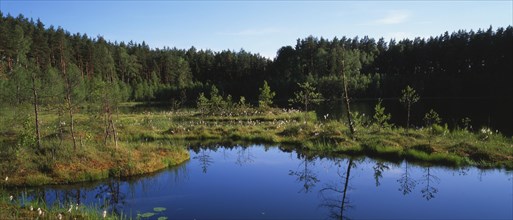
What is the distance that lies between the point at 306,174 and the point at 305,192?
379 cm

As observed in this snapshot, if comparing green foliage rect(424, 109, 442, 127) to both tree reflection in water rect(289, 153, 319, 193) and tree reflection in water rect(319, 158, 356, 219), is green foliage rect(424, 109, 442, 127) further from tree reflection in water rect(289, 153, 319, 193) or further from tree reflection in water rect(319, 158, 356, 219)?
tree reflection in water rect(319, 158, 356, 219)

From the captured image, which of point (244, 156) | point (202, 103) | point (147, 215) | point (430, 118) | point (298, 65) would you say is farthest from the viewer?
point (298, 65)

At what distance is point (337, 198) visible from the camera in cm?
1680

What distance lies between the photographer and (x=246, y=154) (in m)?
28.5

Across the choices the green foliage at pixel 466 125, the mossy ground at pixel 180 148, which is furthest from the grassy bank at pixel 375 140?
the green foliage at pixel 466 125

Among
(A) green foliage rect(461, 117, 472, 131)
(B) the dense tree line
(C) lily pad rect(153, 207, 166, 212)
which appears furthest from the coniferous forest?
(B) the dense tree line

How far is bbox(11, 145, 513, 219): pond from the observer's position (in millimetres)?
14828

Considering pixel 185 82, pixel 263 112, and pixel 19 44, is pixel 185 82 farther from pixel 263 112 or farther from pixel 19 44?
pixel 263 112

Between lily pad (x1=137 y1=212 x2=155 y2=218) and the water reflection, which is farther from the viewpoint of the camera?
the water reflection

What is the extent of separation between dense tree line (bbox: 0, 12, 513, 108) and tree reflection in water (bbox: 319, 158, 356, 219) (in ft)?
215

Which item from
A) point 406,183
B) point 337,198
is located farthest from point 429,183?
point 337,198

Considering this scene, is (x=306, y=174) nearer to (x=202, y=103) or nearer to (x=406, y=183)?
(x=406, y=183)

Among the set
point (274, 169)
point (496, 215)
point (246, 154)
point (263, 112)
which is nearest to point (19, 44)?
point (263, 112)

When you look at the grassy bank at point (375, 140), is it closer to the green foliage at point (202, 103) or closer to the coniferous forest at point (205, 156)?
the coniferous forest at point (205, 156)
